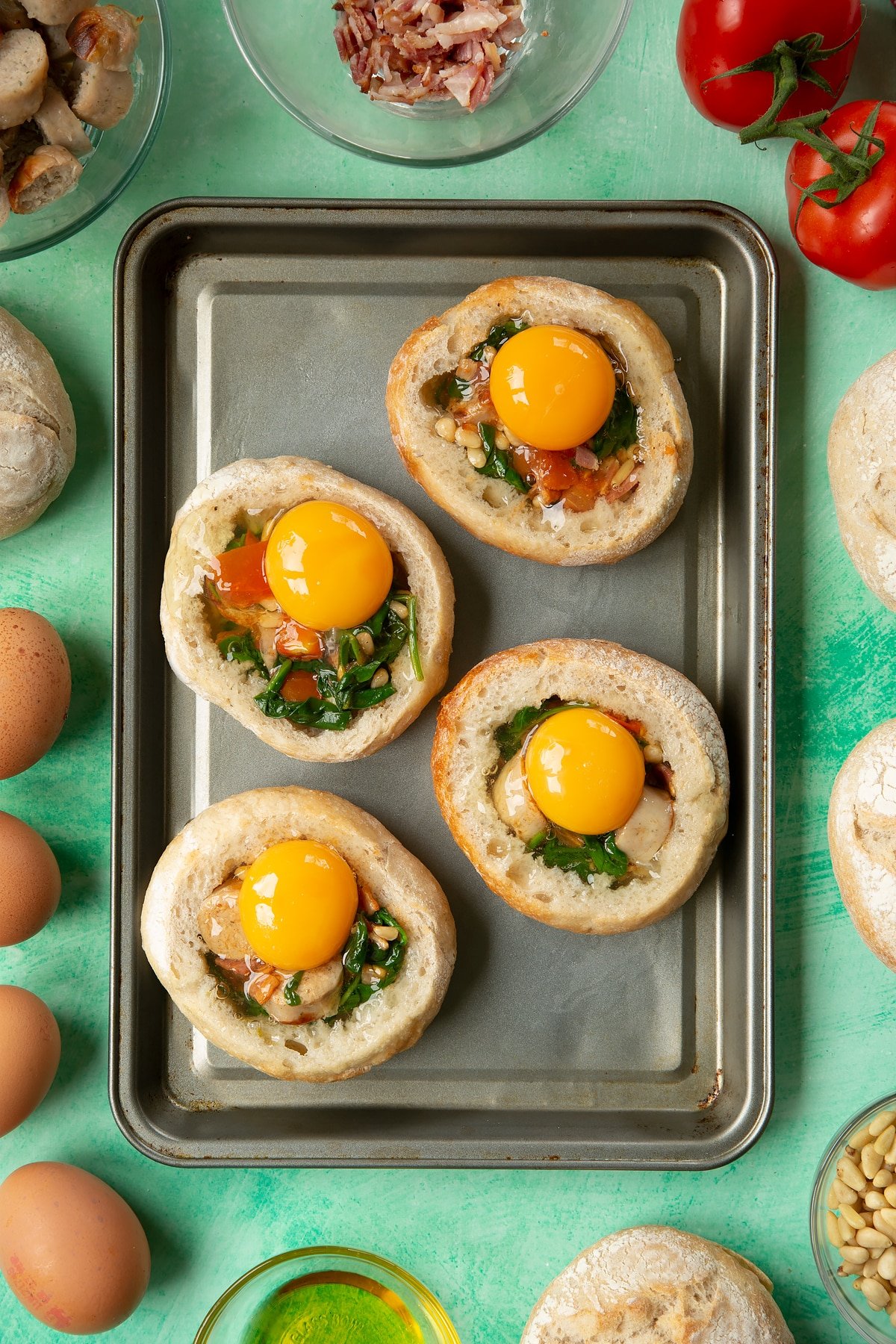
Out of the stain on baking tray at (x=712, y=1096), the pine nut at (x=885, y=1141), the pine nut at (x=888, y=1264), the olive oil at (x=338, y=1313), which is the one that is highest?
the pine nut at (x=885, y=1141)

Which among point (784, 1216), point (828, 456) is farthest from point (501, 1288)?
point (828, 456)

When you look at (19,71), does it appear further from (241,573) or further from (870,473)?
(870,473)

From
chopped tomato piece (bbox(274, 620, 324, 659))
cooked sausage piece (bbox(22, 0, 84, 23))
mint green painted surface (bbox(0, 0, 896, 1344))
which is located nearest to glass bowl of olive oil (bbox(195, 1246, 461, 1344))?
mint green painted surface (bbox(0, 0, 896, 1344))

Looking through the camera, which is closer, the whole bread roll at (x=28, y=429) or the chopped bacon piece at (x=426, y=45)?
the chopped bacon piece at (x=426, y=45)

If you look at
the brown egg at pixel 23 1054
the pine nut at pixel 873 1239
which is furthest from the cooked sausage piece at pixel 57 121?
the pine nut at pixel 873 1239

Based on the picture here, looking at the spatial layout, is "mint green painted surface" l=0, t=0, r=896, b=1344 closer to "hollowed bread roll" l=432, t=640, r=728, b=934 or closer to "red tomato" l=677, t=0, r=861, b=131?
"red tomato" l=677, t=0, r=861, b=131

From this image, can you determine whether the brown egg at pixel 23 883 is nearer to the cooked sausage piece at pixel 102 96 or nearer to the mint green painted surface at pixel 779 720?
the mint green painted surface at pixel 779 720

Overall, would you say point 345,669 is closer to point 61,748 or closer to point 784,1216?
point 61,748
